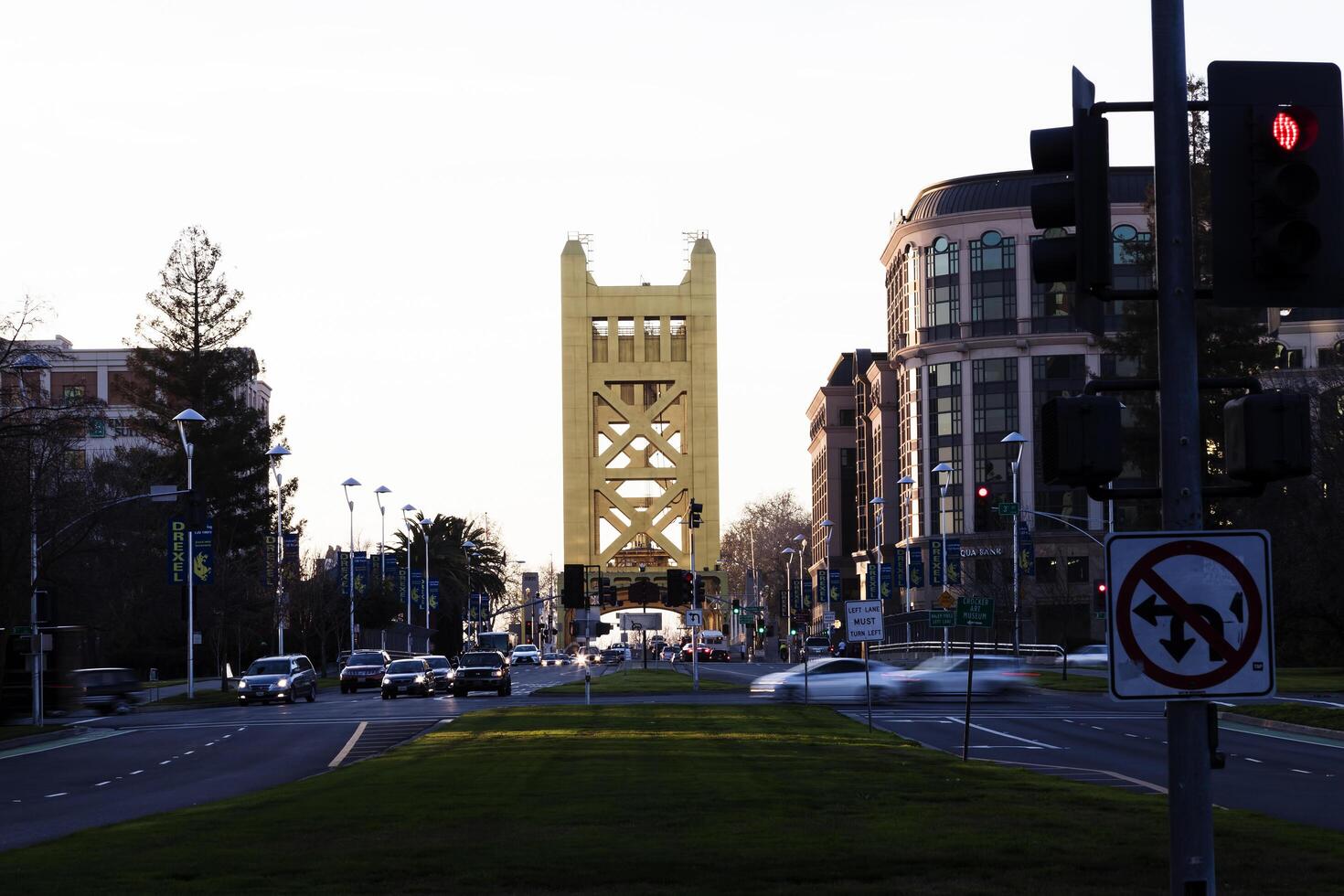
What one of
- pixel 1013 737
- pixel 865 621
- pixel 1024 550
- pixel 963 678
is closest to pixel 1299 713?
pixel 1013 737

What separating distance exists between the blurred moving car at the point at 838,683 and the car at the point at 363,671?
22.1m

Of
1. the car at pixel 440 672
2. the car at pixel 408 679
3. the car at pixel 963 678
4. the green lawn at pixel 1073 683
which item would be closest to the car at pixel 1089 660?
the green lawn at pixel 1073 683

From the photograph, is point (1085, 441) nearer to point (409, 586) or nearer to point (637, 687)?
point (637, 687)

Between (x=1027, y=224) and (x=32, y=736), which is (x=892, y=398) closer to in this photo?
(x=1027, y=224)

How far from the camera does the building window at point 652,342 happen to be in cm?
13038

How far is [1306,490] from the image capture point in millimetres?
67688

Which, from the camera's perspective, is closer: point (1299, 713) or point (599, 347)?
point (1299, 713)

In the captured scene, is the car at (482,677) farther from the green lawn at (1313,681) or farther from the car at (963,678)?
the green lawn at (1313,681)

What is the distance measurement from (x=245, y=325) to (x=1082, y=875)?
287ft

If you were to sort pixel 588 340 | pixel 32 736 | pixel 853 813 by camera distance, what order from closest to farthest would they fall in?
pixel 853 813
pixel 32 736
pixel 588 340

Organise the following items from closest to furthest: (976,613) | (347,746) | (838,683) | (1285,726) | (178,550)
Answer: (976,613), (347,746), (1285,726), (838,683), (178,550)

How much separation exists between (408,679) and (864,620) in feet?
99.8

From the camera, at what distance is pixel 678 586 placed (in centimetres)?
6156

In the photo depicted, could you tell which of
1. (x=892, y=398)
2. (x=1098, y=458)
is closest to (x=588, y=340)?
(x=892, y=398)
